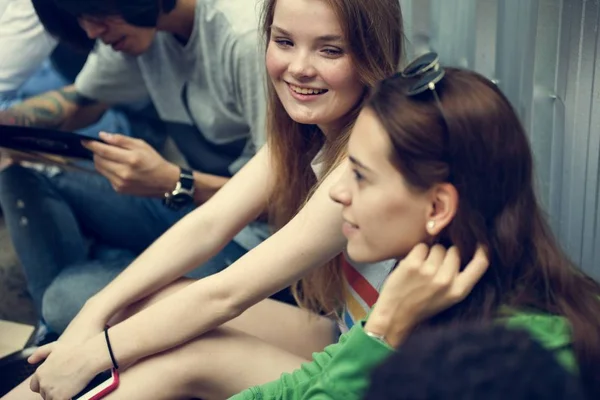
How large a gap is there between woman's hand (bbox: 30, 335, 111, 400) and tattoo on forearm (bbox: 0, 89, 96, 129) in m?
1.15

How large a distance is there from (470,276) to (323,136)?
0.62 m

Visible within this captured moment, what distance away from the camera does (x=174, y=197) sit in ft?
7.07

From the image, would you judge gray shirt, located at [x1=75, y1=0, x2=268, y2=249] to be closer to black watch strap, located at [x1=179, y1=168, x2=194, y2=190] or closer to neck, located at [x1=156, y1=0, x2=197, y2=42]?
neck, located at [x1=156, y1=0, x2=197, y2=42]

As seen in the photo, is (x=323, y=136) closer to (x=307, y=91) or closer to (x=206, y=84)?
(x=307, y=91)

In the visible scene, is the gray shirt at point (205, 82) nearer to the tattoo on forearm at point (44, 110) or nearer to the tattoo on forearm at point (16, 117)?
the tattoo on forearm at point (44, 110)

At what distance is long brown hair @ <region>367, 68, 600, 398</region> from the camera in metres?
1.11

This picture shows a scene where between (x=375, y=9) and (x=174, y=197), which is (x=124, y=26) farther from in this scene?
(x=375, y=9)

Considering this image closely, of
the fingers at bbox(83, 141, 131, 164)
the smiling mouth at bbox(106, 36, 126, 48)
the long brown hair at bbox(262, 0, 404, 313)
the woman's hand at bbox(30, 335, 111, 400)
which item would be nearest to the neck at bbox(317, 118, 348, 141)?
the long brown hair at bbox(262, 0, 404, 313)

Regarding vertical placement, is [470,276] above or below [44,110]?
above

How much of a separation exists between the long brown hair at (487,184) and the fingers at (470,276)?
0.02m

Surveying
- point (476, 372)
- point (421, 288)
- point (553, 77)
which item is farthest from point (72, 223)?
point (476, 372)

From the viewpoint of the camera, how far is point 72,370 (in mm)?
1517

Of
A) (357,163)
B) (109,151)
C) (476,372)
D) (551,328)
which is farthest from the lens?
(109,151)

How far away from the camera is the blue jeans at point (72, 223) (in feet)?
7.54
